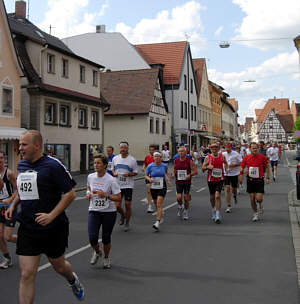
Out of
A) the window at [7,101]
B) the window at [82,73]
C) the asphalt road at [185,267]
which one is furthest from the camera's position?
the window at [82,73]

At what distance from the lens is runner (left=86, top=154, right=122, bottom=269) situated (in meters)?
6.47

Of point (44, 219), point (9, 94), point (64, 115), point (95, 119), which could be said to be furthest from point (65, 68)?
point (44, 219)

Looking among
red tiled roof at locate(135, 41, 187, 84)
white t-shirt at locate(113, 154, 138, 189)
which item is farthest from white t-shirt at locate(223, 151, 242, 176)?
red tiled roof at locate(135, 41, 187, 84)

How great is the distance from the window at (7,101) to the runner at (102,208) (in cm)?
1689

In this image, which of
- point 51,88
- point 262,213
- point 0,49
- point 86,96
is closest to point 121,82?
point 86,96

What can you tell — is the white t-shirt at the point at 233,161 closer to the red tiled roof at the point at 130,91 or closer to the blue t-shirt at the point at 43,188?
the blue t-shirt at the point at 43,188

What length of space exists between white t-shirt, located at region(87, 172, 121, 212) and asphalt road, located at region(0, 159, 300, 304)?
837mm

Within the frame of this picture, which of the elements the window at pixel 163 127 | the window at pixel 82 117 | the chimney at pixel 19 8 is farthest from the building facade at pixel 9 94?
the window at pixel 163 127

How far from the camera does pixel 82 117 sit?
100 ft

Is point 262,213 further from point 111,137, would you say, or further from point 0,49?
point 111,137

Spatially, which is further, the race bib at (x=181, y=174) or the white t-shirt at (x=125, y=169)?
the race bib at (x=181, y=174)

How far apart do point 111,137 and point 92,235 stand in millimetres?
36469

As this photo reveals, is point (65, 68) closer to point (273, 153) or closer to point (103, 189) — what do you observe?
point (273, 153)

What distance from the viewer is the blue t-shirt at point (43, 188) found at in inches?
170
